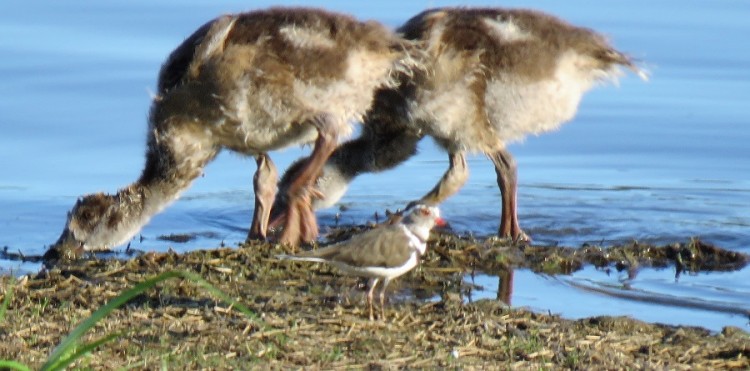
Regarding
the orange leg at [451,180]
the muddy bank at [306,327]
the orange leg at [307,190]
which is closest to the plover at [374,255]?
the muddy bank at [306,327]

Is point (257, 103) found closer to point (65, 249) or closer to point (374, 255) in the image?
point (65, 249)

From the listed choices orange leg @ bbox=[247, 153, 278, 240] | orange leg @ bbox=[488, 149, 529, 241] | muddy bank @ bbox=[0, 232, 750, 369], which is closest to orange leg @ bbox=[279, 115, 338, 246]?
orange leg @ bbox=[247, 153, 278, 240]

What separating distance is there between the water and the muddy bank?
0.85 m

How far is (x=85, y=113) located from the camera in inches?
532

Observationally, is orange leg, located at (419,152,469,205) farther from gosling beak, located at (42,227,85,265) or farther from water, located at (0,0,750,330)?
gosling beak, located at (42,227,85,265)

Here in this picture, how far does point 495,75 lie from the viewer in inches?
377

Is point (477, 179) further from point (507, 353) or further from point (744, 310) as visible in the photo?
point (507, 353)

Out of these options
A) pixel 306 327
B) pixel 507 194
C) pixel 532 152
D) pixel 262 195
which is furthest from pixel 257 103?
pixel 532 152

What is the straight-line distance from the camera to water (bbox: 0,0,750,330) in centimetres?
1034

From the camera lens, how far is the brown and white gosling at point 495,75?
955cm

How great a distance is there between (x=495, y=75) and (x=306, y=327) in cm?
326

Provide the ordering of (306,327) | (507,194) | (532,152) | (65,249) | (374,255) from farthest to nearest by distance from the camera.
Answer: (532,152)
(507,194)
(65,249)
(374,255)
(306,327)

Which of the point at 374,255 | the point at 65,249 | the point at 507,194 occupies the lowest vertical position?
the point at 65,249

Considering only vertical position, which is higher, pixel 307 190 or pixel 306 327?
pixel 307 190
